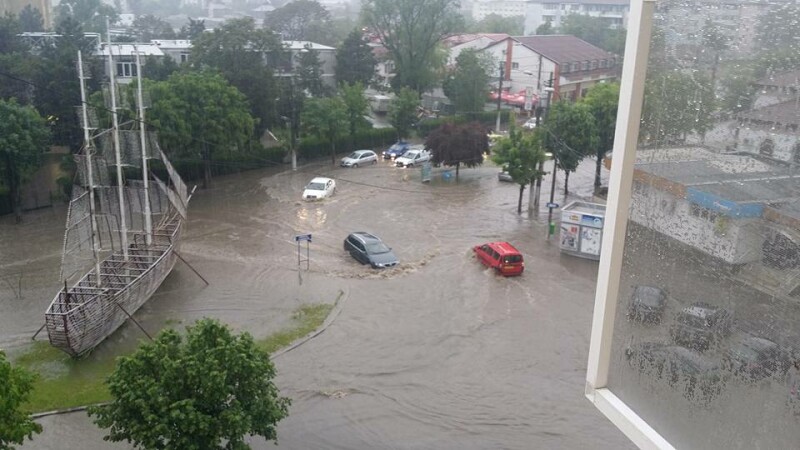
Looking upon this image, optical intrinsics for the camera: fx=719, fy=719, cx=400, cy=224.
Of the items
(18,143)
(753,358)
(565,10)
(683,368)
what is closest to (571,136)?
(18,143)

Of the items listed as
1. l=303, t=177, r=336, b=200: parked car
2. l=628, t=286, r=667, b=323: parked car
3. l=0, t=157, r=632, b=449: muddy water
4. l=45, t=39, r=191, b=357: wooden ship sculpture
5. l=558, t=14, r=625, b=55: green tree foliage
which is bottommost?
l=0, t=157, r=632, b=449: muddy water

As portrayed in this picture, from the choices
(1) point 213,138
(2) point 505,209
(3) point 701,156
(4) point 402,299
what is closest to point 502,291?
(4) point 402,299

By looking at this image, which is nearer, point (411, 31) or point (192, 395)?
point (192, 395)

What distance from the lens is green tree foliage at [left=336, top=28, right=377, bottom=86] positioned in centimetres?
3838

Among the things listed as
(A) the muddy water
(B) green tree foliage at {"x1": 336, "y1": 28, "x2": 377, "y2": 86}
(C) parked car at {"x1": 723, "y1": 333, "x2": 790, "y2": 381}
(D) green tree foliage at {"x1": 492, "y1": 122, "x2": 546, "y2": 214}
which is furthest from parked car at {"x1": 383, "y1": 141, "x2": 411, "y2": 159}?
(C) parked car at {"x1": 723, "y1": 333, "x2": 790, "y2": 381}

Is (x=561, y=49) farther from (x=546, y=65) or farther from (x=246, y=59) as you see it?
(x=246, y=59)

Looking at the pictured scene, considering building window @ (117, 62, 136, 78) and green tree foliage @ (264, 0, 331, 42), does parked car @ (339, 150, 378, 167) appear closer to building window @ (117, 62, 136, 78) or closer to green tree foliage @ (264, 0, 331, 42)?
building window @ (117, 62, 136, 78)

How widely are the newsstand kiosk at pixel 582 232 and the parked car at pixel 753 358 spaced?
13008 mm

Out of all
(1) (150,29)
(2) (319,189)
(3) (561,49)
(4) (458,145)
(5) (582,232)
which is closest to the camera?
(5) (582,232)

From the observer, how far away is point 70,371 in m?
11.5

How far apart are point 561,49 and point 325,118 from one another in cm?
2264

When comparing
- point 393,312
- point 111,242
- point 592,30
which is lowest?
point 393,312

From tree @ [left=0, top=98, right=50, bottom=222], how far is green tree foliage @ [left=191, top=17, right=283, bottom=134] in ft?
26.1

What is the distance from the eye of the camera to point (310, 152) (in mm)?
29625
